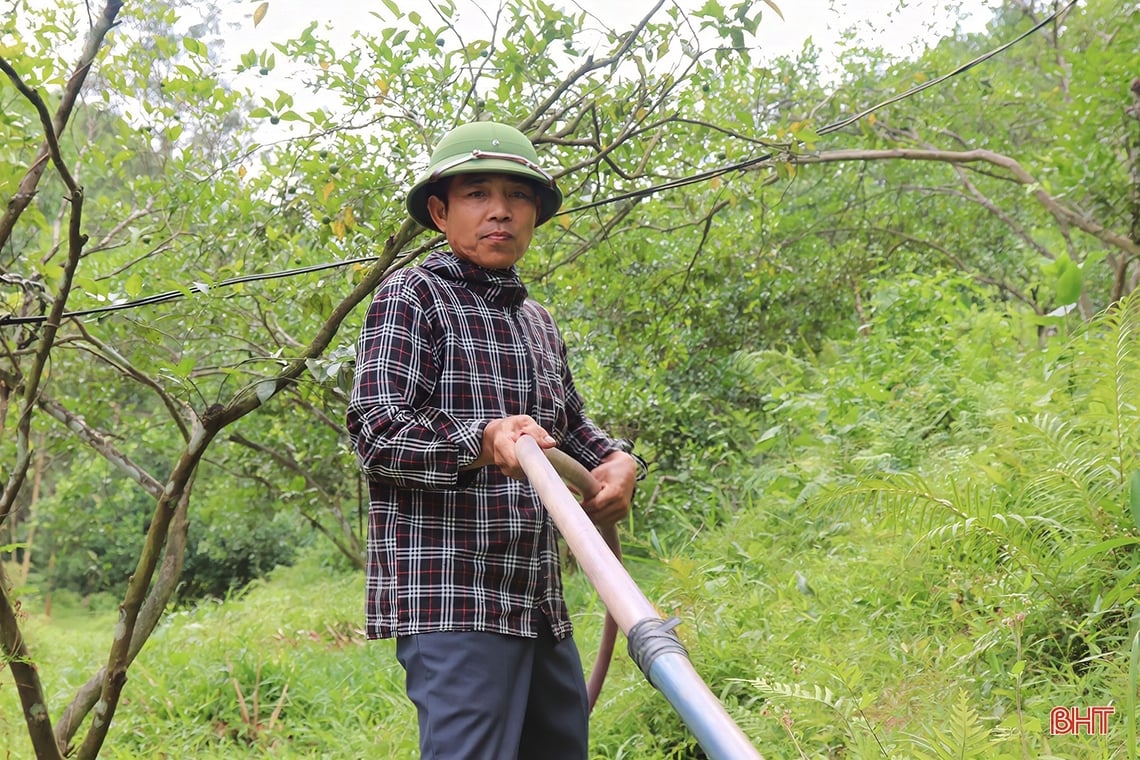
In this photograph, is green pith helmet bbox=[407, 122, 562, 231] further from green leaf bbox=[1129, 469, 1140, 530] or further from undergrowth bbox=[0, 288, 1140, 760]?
green leaf bbox=[1129, 469, 1140, 530]

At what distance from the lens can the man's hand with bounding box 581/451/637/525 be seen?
1.90 m

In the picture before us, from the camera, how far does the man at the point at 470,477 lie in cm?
173

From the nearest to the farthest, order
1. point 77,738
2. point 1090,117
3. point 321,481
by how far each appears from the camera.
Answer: point 77,738 < point 1090,117 < point 321,481

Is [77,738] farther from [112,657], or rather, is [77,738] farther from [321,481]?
[321,481]

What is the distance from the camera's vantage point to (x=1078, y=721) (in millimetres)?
2277

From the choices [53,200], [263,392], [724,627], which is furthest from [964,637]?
[53,200]

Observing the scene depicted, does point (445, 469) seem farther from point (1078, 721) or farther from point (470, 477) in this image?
point (1078, 721)

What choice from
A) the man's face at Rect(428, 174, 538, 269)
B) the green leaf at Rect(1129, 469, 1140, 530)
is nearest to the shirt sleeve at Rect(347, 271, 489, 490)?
the man's face at Rect(428, 174, 538, 269)

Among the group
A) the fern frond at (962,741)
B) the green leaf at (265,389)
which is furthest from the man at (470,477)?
the fern frond at (962,741)

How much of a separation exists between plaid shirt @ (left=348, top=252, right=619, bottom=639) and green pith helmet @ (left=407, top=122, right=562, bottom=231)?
168 millimetres

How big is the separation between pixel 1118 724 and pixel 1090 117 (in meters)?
3.89

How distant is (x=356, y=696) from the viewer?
13.9 ft

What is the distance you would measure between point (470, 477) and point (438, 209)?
23.9 inches

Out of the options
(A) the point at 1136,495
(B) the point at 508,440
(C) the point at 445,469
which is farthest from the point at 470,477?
(A) the point at 1136,495
